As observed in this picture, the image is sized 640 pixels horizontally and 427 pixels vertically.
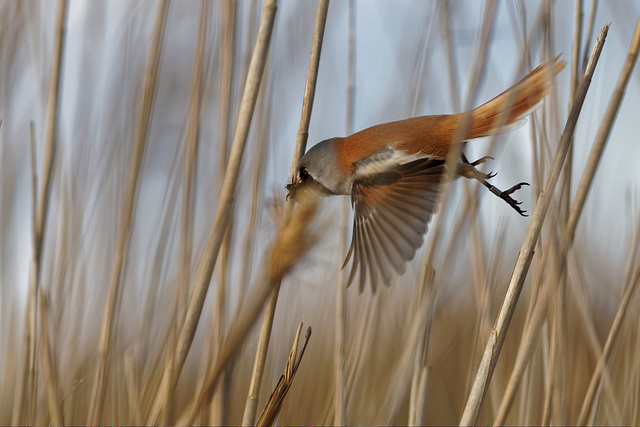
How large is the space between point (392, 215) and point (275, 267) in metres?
0.63

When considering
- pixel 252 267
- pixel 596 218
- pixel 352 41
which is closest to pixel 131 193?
pixel 252 267

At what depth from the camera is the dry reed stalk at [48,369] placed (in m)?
0.86

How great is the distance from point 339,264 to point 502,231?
313 millimetres

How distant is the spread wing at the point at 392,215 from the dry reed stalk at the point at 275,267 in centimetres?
41

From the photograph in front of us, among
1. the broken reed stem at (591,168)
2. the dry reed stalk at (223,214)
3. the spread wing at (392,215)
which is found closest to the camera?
the dry reed stalk at (223,214)

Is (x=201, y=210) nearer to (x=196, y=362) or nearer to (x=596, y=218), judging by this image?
(x=196, y=362)

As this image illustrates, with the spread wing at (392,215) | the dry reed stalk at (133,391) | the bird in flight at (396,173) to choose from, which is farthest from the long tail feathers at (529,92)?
the dry reed stalk at (133,391)

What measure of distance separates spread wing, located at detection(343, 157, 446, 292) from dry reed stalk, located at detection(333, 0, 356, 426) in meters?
0.10

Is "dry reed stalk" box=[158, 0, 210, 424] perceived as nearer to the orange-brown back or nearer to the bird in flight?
the bird in flight

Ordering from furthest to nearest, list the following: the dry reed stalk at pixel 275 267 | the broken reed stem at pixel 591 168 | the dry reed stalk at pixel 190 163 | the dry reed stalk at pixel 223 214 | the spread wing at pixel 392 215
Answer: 1. the dry reed stalk at pixel 190 163
2. the spread wing at pixel 392 215
3. the broken reed stem at pixel 591 168
4. the dry reed stalk at pixel 223 214
5. the dry reed stalk at pixel 275 267

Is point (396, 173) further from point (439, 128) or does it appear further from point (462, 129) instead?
point (462, 129)

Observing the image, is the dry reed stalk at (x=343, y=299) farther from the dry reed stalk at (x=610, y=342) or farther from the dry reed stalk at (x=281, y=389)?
the dry reed stalk at (x=610, y=342)

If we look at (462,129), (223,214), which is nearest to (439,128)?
(462,129)

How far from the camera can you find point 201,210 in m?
1.23
